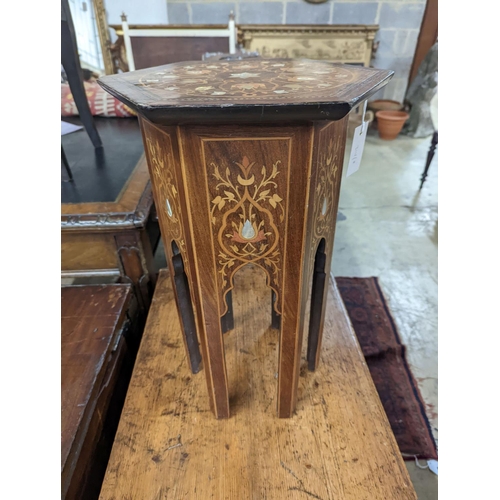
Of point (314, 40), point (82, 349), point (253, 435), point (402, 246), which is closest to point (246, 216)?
point (253, 435)

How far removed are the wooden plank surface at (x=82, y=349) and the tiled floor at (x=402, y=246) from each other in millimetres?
854

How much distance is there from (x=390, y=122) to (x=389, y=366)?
262cm

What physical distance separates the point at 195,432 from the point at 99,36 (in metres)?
2.88

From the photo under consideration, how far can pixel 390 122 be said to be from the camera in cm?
320

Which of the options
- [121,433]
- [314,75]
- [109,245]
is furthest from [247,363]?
[314,75]

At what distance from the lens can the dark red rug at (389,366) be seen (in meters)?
1.03

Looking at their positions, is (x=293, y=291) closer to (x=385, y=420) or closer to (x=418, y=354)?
(x=385, y=420)

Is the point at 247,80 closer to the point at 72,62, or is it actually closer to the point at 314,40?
the point at 72,62

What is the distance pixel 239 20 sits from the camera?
309 centimetres

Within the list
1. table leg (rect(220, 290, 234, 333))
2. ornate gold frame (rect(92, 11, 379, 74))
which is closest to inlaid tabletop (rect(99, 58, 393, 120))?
table leg (rect(220, 290, 234, 333))

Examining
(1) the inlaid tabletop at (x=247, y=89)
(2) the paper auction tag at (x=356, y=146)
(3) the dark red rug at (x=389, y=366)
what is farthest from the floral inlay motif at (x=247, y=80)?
(3) the dark red rug at (x=389, y=366)

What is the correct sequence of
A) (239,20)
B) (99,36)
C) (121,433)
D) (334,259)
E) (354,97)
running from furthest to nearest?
(239,20) → (99,36) → (334,259) → (121,433) → (354,97)

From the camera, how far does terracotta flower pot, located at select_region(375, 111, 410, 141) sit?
319 cm

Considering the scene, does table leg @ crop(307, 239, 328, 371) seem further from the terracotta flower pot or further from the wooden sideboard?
the terracotta flower pot
